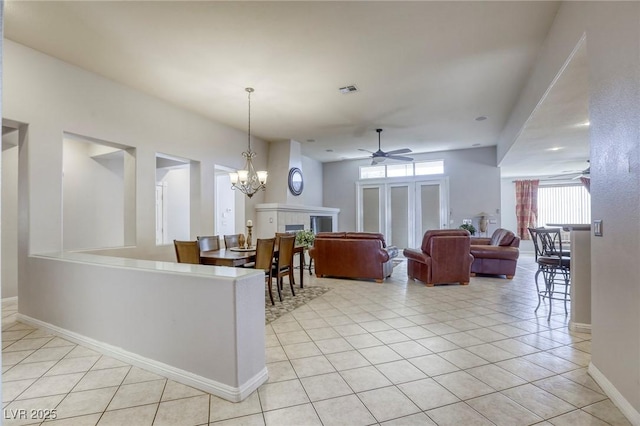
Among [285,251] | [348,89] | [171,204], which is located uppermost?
[348,89]

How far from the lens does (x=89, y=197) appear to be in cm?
571

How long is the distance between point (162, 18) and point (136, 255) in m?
2.99

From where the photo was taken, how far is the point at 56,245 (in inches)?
141

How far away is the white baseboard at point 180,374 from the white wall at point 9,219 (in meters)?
2.33

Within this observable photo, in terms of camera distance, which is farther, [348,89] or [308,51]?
[348,89]

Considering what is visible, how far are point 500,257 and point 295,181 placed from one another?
4.53m

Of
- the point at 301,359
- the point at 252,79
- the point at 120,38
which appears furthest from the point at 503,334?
the point at 120,38

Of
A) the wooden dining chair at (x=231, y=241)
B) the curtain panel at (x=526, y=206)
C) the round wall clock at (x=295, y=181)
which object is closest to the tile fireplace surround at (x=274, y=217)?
the round wall clock at (x=295, y=181)

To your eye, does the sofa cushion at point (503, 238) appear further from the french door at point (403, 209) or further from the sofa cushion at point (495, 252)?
the french door at point (403, 209)

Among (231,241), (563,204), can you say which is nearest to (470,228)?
Result: (563,204)

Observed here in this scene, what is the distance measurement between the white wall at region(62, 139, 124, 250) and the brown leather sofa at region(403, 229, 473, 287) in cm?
516

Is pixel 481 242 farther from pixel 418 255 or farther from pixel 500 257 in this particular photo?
pixel 418 255

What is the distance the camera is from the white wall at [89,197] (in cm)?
548

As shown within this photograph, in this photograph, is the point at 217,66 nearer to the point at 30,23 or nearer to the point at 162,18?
the point at 162,18
